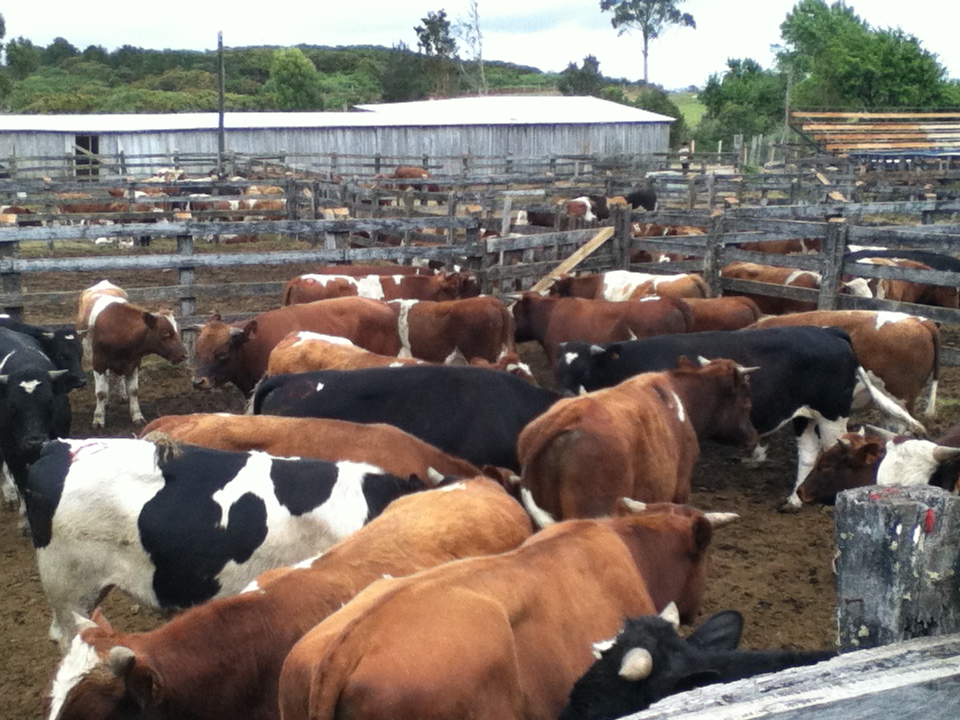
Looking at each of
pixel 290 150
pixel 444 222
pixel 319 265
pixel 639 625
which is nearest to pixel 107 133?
pixel 290 150

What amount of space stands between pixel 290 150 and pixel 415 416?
120 feet

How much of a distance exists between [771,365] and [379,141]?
36.3 m

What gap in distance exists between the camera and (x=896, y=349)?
8.43 m

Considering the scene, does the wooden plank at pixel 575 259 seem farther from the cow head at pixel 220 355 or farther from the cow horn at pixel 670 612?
the cow horn at pixel 670 612

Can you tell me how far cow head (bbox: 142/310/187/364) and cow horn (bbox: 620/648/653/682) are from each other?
27.1 ft

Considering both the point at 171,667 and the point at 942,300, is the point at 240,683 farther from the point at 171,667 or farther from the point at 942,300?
the point at 942,300

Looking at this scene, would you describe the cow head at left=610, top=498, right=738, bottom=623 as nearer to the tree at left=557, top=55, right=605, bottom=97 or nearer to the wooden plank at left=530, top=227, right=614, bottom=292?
the wooden plank at left=530, top=227, right=614, bottom=292

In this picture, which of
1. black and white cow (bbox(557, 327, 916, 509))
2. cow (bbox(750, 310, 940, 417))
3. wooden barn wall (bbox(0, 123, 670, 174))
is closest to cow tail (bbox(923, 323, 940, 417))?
cow (bbox(750, 310, 940, 417))

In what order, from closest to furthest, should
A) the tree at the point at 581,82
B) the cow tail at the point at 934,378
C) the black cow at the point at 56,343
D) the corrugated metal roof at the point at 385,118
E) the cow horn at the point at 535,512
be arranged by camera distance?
the cow horn at the point at 535,512 < the cow tail at the point at 934,378 < the black cow at the point at 56,343 < the corrugated metal roof at the point at 385,118 < the tree at the point at 581,82

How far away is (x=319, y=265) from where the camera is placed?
17078 mm

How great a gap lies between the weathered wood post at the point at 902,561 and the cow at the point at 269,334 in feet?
23.7

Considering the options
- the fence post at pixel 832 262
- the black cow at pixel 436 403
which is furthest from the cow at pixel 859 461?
the fence post at pixel 832 262

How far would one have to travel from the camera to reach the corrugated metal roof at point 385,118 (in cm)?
3897

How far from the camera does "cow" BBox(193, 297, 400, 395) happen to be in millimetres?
8938
